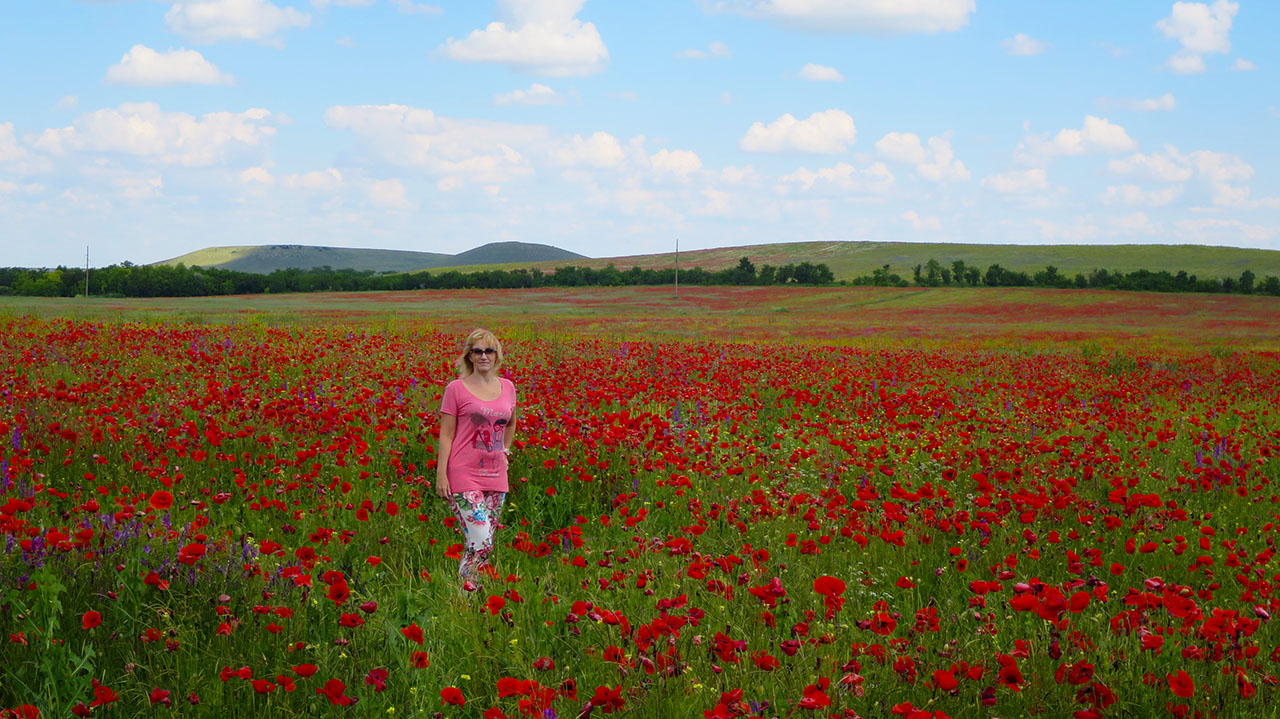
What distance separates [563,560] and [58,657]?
212 cm

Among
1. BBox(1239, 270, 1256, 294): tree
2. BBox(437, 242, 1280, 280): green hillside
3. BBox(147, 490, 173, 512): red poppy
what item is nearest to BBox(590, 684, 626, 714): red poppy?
BBox(147, 490, 173, 512): red poppy

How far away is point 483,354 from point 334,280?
86.1 metres

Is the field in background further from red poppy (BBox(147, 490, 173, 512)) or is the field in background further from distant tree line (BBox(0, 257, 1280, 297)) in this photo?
red poppy (BBox(147, 490, 173, 512))

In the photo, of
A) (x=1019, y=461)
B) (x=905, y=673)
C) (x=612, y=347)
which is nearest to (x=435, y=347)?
(x=612, y=347)

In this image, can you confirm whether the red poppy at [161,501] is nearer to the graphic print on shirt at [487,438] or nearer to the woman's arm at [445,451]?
the woman's arm at [445,451]

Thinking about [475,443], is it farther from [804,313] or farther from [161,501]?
[804,313]

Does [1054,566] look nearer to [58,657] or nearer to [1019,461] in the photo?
[1019,461]

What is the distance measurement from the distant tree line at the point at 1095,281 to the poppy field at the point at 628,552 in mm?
61542

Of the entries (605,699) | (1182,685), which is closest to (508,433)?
(605,699)

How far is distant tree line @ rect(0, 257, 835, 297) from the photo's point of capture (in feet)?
253

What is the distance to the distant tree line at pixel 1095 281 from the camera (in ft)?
202

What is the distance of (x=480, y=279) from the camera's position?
271 ft

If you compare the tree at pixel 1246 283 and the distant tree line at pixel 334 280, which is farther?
the distant tree line at pixel 334 280

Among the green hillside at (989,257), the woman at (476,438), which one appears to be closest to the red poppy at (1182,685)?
the woman at (476,438)
